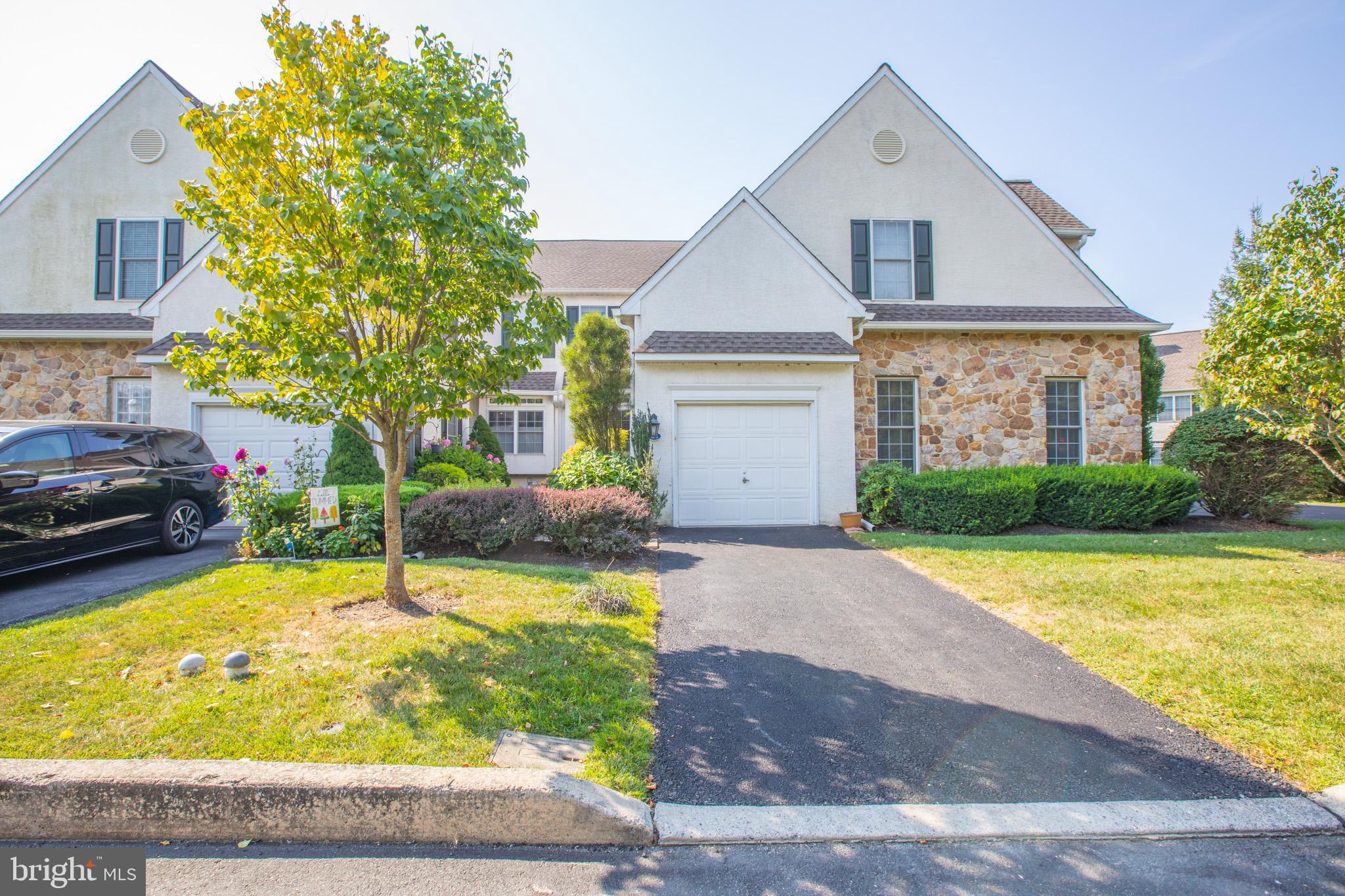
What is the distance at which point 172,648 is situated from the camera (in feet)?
14.8

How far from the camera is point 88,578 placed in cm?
694

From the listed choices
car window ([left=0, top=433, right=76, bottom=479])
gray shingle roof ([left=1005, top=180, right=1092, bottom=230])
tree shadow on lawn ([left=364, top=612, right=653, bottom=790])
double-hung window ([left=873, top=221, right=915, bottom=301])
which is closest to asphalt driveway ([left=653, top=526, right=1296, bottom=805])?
tree shadow on lawn ([left=364, top=612, right=653, bottom=790])

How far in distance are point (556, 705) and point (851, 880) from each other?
1.95 meters

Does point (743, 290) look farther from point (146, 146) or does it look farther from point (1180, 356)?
point (1180, 356)

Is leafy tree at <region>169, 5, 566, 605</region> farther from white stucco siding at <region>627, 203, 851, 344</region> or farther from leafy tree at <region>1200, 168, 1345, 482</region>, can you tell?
leafy tree at <region>1200, 168, 1345, 482</region>

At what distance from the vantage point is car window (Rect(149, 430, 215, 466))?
8398mm

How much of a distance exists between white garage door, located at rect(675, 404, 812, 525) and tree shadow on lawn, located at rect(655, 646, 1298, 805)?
667 centimetres

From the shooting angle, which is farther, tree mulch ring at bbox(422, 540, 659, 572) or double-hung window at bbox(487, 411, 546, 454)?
double-hung window at bbox(487, 411, 546, 454)

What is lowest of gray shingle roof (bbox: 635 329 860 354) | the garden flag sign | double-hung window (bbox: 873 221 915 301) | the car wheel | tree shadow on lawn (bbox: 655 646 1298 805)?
tree shadow on lawn (bbox: 655 646 1298 805)

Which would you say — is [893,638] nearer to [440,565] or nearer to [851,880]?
[851,880]

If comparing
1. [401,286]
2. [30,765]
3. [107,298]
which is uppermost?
[107,298]

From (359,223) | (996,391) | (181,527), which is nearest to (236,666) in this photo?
(359,223)

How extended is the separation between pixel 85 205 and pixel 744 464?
15.3m

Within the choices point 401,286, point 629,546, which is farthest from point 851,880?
point 629,546
